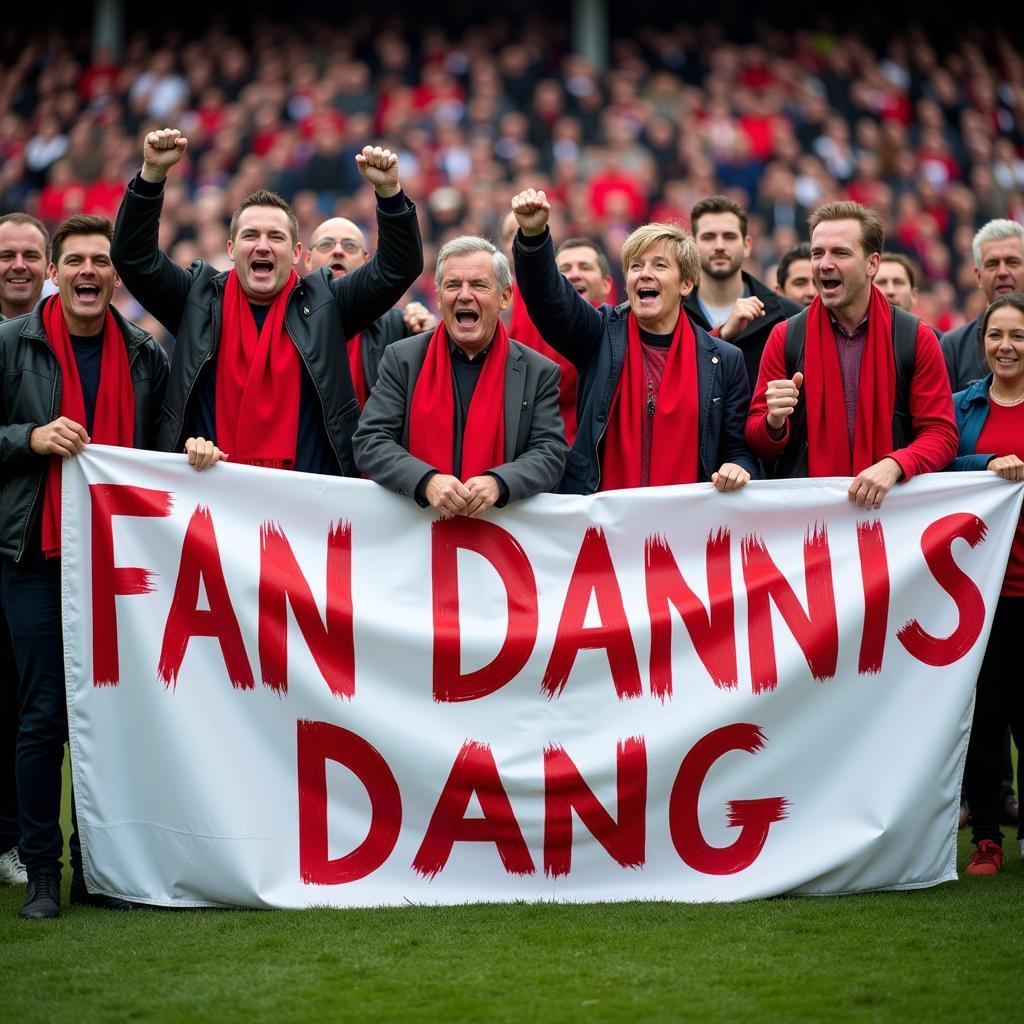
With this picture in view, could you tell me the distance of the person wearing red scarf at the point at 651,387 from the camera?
5.02 m

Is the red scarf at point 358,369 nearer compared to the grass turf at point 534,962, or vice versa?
the grass turf at point 534,962

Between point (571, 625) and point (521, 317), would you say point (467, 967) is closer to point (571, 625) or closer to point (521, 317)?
point (571, 625)

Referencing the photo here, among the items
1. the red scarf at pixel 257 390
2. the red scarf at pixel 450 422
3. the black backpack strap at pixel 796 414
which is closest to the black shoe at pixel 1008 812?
the black backpack strap at pixel 796 414

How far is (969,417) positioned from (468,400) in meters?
1.73

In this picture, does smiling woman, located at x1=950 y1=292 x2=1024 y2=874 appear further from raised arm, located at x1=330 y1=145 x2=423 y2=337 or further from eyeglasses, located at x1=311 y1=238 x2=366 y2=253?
eyeglasses, located at x1=311 y1=238 x2=366 y2=253

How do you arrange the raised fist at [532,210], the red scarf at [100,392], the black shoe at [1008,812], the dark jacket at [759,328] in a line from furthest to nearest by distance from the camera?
1. the black shoe at [1008,812]
2. the dark jacket at [759,328]
3. the red scarf at [100,392]
4. the raised fist at [532,210]

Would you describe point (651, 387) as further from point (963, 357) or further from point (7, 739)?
point (7, 739)

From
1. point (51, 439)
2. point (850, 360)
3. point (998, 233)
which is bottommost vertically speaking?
point (51, 439)

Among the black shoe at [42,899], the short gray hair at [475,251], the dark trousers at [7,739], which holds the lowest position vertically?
the black shoe at [42,899]

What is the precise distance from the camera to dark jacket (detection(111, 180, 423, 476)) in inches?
192

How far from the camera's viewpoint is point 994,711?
5.17 meters

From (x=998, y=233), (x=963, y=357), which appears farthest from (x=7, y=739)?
(x=998, y=233)

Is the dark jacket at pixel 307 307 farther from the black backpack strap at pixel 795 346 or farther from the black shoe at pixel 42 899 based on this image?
the black shoe at pixel 42 899

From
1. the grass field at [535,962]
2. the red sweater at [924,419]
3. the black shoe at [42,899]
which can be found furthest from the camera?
the red sweater at [924,419]
